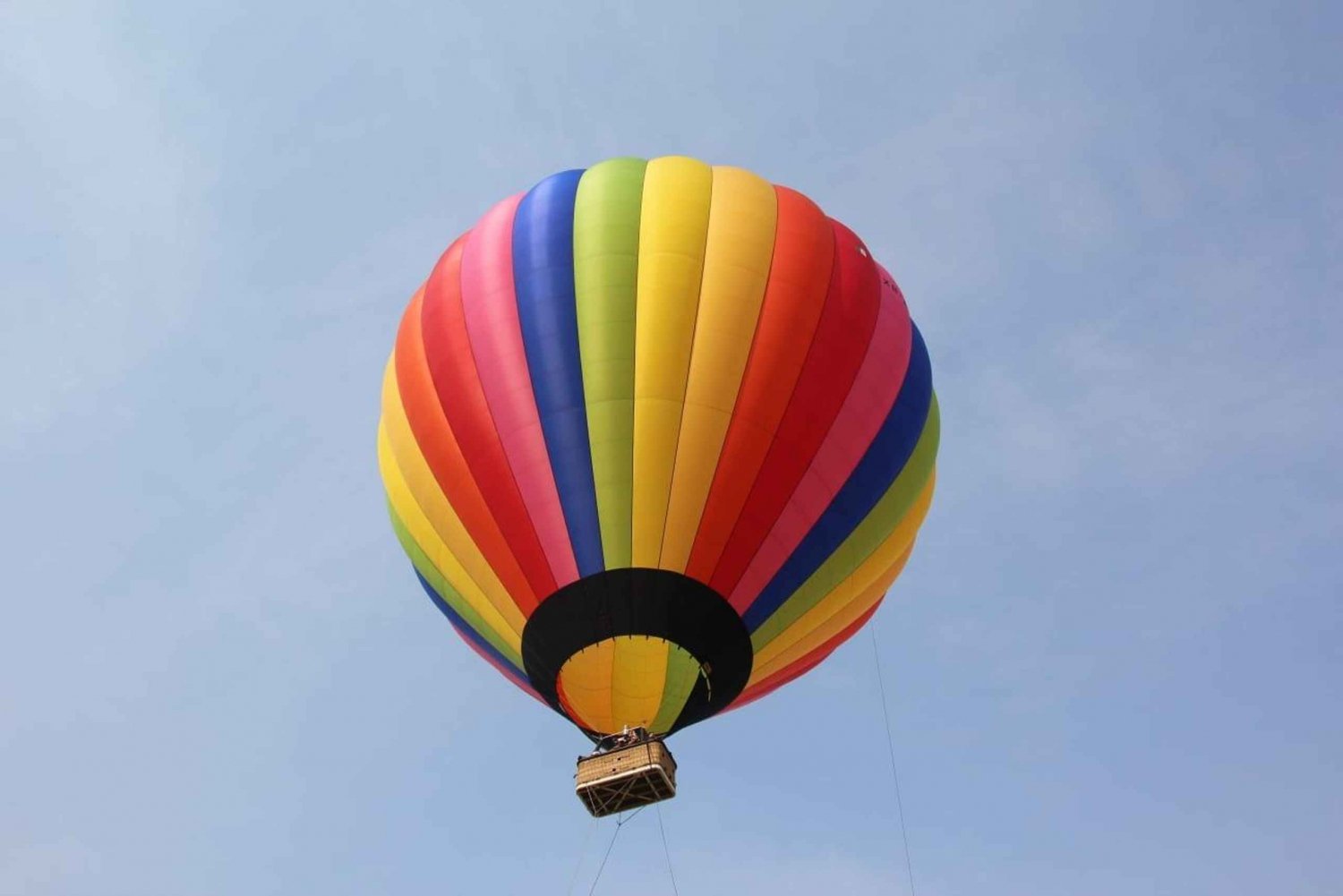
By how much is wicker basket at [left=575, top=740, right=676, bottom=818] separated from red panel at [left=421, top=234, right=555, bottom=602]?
202cm

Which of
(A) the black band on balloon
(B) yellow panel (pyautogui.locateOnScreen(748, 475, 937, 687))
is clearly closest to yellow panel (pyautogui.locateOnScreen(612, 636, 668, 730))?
(A) the black band on balloon

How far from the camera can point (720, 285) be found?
61.9 ft

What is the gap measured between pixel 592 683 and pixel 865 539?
3883mm

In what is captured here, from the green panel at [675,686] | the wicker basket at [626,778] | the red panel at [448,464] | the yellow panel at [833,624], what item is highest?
the red panel at [448,464]

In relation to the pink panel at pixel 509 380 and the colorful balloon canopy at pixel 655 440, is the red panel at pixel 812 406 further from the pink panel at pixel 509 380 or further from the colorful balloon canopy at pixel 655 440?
the pink panel at pixel 509 380

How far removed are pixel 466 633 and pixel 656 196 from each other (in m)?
6.18

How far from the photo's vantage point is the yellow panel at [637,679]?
18.0 meters

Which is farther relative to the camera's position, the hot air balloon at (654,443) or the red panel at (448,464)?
the red panel at (448,464)

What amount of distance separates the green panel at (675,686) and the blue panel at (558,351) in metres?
1.43

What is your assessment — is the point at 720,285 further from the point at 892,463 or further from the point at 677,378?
the point at 892,463

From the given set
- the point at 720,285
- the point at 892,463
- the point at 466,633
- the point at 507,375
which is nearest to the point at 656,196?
the point at 720,285

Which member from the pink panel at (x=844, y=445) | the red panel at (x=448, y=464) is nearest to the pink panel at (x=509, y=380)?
the red panel at (x=448, y=464)

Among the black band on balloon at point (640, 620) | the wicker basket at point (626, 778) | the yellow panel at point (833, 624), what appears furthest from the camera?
the yellow panel at point (833, 624)

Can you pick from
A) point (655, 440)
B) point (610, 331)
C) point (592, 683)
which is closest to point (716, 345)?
point (610, 331)
